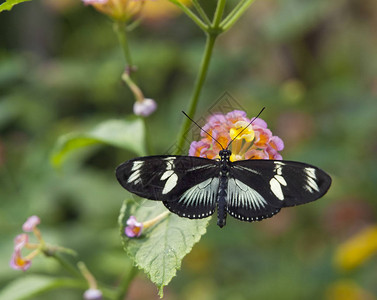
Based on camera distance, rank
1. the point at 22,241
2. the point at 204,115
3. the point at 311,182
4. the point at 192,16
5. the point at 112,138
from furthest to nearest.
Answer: the point at 204,115
the point at 112,138
the point at 22,241
the point at 192,16
the point at 311,182

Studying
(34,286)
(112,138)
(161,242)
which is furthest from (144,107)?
(34,286)

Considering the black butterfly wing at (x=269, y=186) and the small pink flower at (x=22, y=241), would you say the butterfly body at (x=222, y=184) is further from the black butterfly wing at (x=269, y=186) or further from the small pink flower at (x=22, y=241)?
the small pink flower at (x=22, y=241)

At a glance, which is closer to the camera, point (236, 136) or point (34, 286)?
point (236, 136)

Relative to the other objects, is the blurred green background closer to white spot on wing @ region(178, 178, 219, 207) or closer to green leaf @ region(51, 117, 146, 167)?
green leaf @ region(51, 117, 146, 167)

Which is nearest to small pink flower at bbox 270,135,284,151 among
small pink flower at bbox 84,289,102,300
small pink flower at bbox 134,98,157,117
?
small pink flower at bbox 134,98,157,117

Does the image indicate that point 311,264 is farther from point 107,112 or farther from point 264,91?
point 107,112

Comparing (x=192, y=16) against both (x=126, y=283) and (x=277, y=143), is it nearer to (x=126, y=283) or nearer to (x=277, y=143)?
(x=277, y=143)

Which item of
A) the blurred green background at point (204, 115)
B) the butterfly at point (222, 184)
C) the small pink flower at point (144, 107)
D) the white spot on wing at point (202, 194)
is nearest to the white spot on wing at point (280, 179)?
the butterfly at point (222, 184)
